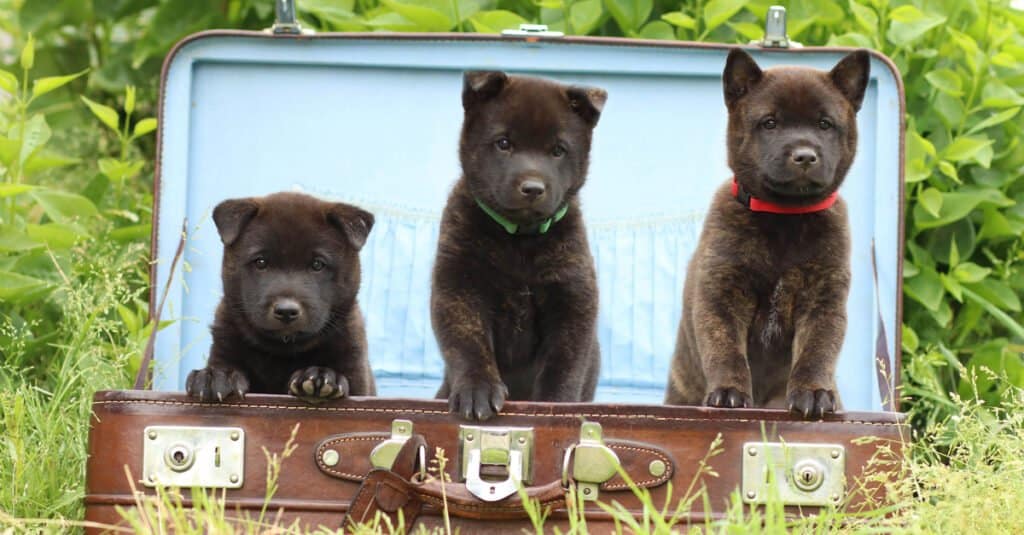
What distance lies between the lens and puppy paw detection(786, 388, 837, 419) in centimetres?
322

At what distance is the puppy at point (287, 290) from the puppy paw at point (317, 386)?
32 cm

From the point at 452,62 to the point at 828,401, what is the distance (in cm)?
204

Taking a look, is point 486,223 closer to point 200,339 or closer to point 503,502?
point 503,502

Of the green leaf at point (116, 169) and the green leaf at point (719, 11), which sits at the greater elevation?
the green leaf at point (719, 11)

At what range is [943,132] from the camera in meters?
4.86

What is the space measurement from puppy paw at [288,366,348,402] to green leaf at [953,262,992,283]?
2.57 meters

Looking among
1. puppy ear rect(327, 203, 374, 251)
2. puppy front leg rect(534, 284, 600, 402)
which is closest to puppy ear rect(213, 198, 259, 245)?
puppy ear rect(327, 203, 374, 251)

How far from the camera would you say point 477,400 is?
3256 mm

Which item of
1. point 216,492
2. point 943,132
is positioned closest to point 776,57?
point 943,132

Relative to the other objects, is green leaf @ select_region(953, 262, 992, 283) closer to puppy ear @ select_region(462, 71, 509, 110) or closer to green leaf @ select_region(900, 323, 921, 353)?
green leaf @ select_region(900, 323, 921, 353)

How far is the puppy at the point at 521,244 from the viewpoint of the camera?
12.2 feet

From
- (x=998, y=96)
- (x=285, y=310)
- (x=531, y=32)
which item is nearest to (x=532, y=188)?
(x=285, y=310)

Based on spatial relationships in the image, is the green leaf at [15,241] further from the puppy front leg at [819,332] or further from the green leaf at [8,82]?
the puppy front leg at [819,332]

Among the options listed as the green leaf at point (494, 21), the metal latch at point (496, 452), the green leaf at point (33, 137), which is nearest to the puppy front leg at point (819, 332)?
the metal latch at point (496, 452)
